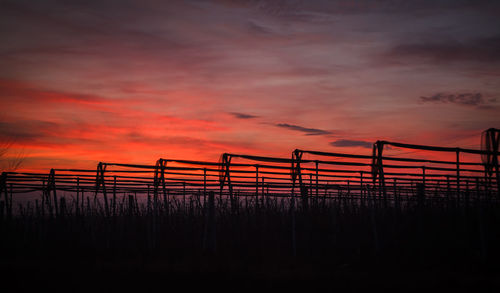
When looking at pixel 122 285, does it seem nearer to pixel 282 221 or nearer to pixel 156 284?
pixel 156 284

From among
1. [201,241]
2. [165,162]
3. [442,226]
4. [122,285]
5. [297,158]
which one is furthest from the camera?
[165,162]

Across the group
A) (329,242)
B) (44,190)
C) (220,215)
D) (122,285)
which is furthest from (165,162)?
(122,285)

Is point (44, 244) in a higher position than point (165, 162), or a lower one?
lower

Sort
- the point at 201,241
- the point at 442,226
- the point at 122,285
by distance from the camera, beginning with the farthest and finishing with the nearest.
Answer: the point at 201,241
the point at 442,226
the point at 122,285

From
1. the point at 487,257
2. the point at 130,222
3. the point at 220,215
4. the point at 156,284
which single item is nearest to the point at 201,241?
the point at 220,215

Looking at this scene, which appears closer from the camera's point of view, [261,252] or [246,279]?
[246,279]

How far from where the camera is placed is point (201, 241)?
428 inches

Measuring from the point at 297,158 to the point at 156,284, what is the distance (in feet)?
23.9

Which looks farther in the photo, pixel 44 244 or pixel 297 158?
pixel 297 158

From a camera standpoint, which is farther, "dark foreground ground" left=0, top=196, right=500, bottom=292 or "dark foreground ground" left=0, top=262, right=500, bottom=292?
"dark foreground ground" left=0, top=196, right=500, bottom=292

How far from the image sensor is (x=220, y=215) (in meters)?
11.3

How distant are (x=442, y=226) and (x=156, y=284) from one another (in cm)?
637

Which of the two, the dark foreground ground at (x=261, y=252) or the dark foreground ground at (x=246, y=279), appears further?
the dark foreground ground at (x=261, y=252)

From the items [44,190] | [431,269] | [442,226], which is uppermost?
[44,190]
